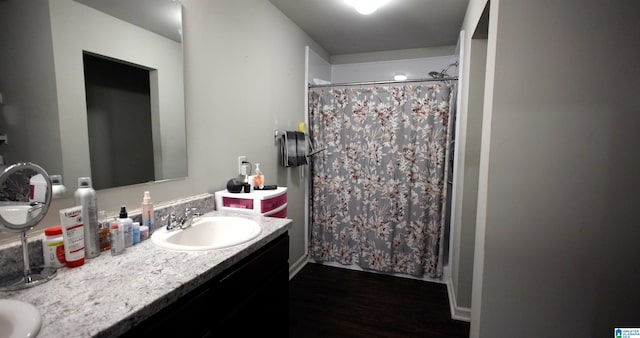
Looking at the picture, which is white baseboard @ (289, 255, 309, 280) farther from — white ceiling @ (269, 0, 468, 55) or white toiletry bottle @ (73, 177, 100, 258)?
white ceiling @ (269, 0, 468, 55)

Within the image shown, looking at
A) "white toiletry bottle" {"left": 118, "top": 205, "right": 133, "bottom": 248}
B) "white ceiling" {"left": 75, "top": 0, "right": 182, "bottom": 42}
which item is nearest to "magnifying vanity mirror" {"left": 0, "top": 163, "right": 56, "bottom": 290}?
"white toiletry bottle" {"left": 118, "top": 205, "right": 133, "bottom": 248}

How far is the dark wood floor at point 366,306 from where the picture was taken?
1.95 meters

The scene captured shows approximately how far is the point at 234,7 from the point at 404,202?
2098mm

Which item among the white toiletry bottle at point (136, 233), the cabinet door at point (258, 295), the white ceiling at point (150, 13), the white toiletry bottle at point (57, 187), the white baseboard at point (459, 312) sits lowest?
the white baseboard at point (459, 312)

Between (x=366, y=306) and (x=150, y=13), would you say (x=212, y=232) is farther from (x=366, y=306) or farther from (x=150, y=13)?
(x=366, y=306)

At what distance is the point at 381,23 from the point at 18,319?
2.84m

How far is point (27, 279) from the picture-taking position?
813mm

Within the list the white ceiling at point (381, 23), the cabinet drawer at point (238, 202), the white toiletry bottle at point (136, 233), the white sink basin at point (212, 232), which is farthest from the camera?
the white ceiling at point (381, 23)

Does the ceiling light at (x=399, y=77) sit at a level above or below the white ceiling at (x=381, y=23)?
below

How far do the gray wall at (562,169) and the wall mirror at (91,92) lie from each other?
147cm

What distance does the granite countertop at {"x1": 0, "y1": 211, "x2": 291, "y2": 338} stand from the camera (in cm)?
64

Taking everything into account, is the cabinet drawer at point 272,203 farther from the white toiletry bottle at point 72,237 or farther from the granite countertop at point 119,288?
the white toiletry bottle at point 72,237

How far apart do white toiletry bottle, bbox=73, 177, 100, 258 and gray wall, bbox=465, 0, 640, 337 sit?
148 cm

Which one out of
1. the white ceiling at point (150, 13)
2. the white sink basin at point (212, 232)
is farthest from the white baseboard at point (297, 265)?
the white ceiling at point (150, 13)
